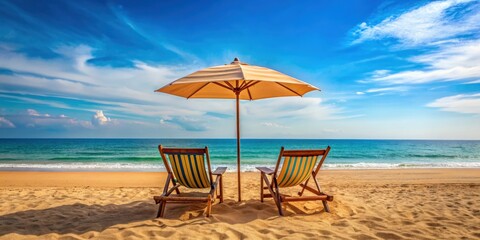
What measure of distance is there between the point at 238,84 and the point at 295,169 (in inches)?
66.1

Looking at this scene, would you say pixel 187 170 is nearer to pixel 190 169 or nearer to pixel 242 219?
pixel 190 169

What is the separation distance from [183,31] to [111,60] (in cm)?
444

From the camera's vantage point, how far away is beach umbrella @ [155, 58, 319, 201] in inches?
139

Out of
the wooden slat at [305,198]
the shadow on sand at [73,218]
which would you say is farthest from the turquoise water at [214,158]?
the wooden slat at [305,198]

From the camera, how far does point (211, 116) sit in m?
33.7

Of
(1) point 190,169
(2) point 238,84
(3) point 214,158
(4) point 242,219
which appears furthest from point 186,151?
(3) point 214,158

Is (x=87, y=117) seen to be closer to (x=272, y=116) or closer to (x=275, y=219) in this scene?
(x=272, y=116)

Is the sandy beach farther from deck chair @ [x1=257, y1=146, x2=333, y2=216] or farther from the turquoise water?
the turquoise water

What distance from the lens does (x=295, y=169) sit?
12.8 ft

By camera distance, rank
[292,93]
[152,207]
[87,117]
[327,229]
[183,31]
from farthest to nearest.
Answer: [87,117] → [183,31] → [292,93] → [152,207] → [327,229]

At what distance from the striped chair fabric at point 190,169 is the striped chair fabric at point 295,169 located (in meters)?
1.10

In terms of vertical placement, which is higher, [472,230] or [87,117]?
[87,117]

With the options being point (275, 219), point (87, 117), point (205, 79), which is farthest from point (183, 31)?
point (87, 117)

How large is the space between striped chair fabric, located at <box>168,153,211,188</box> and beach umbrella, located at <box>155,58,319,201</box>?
32.3 inches
